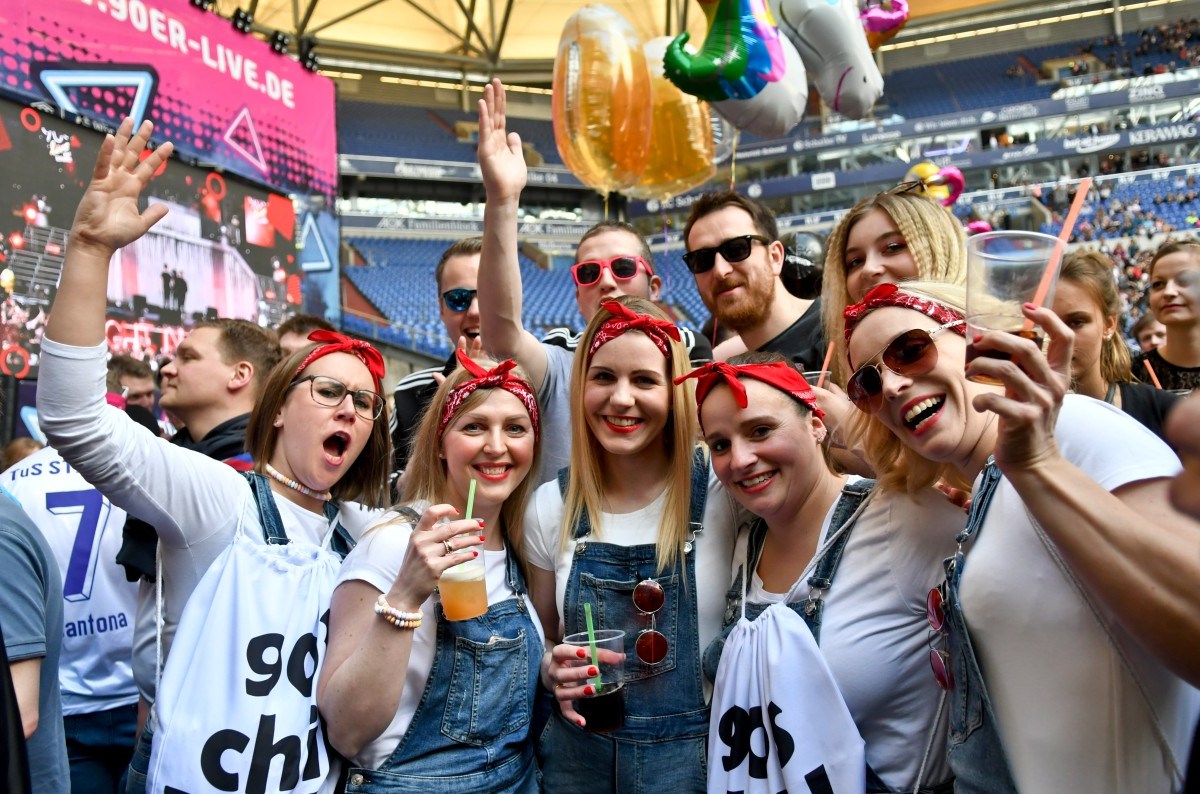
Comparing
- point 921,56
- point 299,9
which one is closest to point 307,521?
point 299,9

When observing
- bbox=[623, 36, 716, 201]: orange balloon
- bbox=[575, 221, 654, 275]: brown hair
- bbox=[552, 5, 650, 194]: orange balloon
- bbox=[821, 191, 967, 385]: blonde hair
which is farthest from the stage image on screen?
bbox=[821, 191, 967, 385]: blonde hair

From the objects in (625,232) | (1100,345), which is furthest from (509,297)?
(1100,345)

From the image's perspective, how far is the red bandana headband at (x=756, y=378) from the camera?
6.19ft

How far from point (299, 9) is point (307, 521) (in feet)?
75.4

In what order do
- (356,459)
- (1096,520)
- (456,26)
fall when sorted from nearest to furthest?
(1096,520)
(356,459)
(456,26)

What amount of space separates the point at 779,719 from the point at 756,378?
73 centimetres

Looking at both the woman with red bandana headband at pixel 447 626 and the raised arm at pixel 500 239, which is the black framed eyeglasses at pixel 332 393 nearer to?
the woman with red bandana headband at pixel 447 626

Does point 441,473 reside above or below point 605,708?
above

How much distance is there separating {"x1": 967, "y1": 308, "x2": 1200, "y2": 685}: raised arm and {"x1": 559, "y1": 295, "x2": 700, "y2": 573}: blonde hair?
1.00 meters

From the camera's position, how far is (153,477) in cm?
188

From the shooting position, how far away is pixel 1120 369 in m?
2.82

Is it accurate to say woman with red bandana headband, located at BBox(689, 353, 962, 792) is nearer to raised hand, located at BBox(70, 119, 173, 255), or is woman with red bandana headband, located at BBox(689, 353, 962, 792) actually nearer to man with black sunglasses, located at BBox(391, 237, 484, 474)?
raised hand, located at BBox(70, 119, 173, 255)

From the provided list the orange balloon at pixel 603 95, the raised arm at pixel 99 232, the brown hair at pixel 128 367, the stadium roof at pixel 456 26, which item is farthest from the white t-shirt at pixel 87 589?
the stadium roof at pixel 456 26

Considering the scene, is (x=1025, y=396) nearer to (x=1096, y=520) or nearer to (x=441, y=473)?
(x=1096, y=520)
